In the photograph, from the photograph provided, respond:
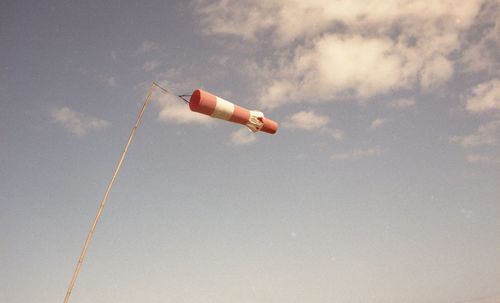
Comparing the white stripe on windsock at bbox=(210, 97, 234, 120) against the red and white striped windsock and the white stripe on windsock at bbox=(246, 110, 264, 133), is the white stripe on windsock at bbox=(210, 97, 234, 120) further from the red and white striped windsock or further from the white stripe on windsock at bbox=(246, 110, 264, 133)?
the white stripe on windsock at bbox=(246, 110, 264, 133)

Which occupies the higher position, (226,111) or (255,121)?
(255,121)

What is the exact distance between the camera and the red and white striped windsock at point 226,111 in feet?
26.7

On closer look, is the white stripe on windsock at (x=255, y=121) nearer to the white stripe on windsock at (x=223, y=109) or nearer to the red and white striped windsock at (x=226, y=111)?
the red and white striped windsock at (x=226, y=111)

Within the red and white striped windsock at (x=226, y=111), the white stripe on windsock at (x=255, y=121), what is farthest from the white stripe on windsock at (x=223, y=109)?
the white stripe on windsock at (x=255, y=121)

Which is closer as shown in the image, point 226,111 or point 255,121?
point 226,111

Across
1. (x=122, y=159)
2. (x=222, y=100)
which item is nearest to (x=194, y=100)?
(x=222, y=100)

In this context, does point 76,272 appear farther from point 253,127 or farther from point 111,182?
point 253,127

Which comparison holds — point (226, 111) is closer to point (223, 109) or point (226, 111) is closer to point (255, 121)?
point (223, 109)

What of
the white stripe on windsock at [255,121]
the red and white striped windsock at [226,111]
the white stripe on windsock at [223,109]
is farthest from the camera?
Result: the white stripe on windsock at [255,121]

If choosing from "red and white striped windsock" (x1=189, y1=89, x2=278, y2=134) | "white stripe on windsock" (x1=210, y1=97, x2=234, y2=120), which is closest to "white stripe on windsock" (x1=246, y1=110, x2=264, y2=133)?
"red and white striped windsock" (x1=189, y1=89, x2=278, y2=134)

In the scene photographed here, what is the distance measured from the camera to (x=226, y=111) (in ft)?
28.1

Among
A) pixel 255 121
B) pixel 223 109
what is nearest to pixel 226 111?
pixel 223 109

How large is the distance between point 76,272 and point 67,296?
0.43 metres

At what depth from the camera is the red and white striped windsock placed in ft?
26.7
